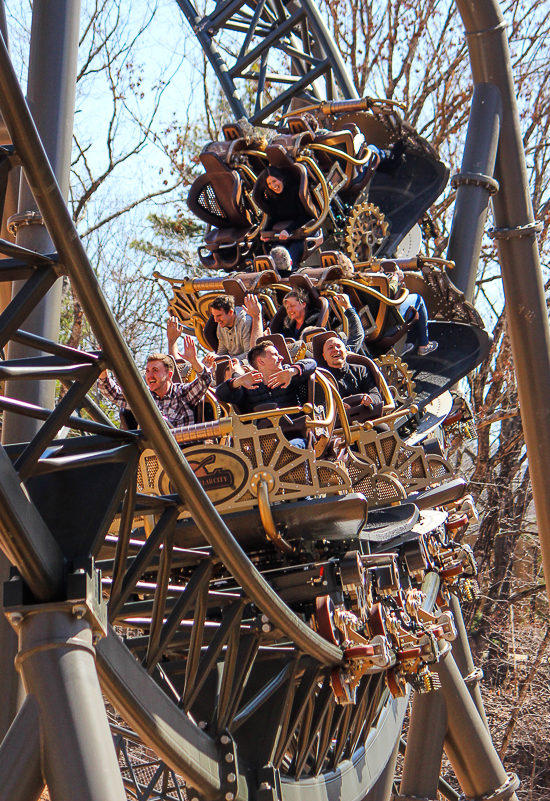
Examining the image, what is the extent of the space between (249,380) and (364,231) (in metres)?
4.11

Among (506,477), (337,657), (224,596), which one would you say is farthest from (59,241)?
(506,477)

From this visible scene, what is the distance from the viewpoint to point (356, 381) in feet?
18.7

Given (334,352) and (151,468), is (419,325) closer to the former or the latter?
(334,352)

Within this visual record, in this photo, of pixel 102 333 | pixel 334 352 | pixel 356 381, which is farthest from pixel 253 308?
pixel 102 333

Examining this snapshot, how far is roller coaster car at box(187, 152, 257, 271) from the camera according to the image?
823 cm

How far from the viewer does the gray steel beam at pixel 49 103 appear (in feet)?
11.9

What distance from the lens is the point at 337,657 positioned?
4086 mm

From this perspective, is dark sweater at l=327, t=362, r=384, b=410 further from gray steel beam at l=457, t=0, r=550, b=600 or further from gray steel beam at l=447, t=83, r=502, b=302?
gray steel beam at l=447, t=83, r=502, b=302

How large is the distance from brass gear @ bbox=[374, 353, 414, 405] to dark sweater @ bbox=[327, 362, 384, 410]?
65 cm

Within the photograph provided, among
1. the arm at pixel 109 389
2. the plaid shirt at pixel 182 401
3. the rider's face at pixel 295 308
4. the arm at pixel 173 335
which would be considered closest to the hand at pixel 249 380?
the plaid shirt at pixel 182 401

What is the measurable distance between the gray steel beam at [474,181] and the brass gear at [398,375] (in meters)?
1.97

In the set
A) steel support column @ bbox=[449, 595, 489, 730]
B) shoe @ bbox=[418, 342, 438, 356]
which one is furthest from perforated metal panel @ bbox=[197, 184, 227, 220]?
steel support column @ bbox=[449, 595, 489, 730]

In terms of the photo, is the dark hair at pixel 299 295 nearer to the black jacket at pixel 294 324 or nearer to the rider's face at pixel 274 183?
the black jacket at pixel 294 324

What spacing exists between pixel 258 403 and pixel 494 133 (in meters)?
4.35
